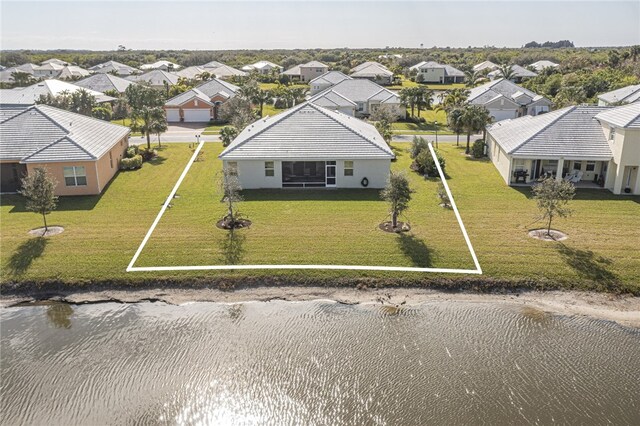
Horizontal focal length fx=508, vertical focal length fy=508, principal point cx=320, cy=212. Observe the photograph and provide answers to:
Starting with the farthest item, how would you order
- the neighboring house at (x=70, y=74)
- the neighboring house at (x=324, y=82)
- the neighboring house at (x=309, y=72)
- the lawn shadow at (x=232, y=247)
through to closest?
the neighboring house at (x=309, y=72) < the neighboring house at (x=70, y=74) < the neighboring house at (x=324, y=82) < the lawn shadow at (x=232, y=247)

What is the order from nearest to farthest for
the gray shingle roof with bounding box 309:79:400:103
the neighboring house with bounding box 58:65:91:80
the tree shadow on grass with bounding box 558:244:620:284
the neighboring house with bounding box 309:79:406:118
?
the tree shadow on grass with bounding box 558:244:620:284 < the neighboring house with bounding box 309:79:406:118 < the gray shingle roof with bounding box 309:79:400:103 < the neighboring house with bounding box 58:65:91:80

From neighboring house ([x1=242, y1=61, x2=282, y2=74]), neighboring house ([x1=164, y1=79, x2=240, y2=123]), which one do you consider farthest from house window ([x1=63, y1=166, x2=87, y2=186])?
neighboring house ([x1=242, y1=61, x2=282, y2=74])

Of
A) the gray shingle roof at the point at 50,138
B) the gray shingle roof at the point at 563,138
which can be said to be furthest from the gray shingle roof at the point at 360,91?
the gray shingle roof at the point at 50,138

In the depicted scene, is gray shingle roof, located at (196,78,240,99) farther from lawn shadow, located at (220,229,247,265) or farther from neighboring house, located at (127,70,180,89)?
lawn shadow, located at (220,229,247,265)

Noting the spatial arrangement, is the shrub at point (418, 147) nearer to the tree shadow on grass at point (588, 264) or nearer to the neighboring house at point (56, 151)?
the tree shadow on grass at point (588, 264)

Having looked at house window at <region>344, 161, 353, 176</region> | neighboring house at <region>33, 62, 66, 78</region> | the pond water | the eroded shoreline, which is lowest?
the pond water

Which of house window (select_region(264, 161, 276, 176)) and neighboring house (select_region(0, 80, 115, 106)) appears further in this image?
neighboring house (select_region(0, 80, 115, 106))

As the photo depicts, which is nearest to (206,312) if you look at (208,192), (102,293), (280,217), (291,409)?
(102,293)

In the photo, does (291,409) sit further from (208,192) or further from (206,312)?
(208,192)
